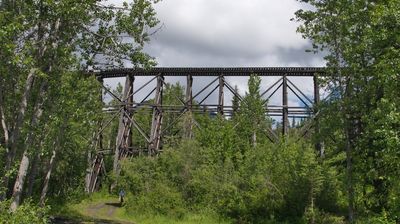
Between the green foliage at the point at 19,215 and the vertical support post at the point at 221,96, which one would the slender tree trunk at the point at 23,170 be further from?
the vertical support post at the point at 221,96

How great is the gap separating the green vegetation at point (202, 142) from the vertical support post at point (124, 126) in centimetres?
197

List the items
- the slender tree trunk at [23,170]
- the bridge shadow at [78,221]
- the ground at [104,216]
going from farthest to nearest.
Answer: the ground at [104,216]
the bridge shadow at [78,221]
the slender tree trunk at [23,170]

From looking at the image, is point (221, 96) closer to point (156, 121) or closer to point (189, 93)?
point (189, 93)

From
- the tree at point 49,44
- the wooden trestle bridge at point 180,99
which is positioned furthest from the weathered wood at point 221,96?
the tree at point 49,44

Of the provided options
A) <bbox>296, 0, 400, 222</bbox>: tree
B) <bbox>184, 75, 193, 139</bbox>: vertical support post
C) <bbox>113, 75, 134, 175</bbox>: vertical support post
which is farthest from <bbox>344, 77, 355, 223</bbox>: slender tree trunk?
<bbox>113, 75, 134, 175</bbox>: vertical support post

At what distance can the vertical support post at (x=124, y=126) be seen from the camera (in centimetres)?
3441

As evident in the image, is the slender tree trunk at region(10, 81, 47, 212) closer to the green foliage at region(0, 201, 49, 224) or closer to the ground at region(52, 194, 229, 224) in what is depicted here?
the green foliage at region(0, 201, 49, 224)

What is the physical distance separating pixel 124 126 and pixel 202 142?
24.2ft

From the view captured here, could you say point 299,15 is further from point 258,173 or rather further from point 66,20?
point 258,173

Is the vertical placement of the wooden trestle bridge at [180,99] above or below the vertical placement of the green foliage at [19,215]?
above

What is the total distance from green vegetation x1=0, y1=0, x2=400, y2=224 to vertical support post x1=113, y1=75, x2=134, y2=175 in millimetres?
1972

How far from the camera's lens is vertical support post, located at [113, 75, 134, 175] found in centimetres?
3441

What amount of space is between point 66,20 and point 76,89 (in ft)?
16.7

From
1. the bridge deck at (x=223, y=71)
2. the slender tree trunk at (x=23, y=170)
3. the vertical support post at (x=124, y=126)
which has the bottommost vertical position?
the slender tree trunk at (x=23, y=170)
